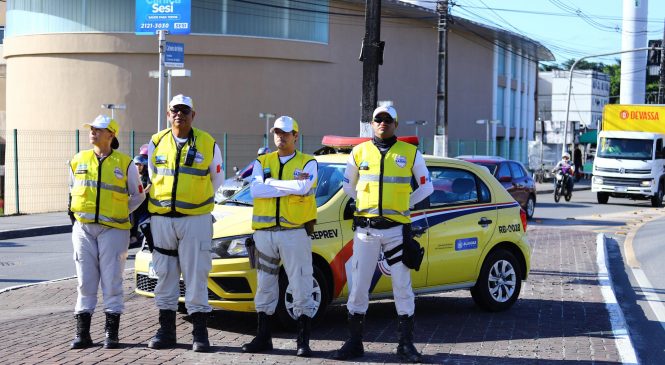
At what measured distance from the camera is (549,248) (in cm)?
1683

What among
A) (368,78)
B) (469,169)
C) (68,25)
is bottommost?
(469,169)

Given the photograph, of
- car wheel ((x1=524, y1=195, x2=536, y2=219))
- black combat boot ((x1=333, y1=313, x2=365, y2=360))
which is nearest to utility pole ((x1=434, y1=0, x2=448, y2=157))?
car wheel ((x1=524, y1=195, x2=536, y2=219))

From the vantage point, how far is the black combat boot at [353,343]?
7.57 m

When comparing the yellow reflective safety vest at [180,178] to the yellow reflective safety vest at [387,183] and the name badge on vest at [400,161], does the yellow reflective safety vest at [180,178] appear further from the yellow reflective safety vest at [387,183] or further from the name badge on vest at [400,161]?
the name badge on vest at [400,161]

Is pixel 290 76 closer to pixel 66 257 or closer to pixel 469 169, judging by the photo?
pixel 66 257

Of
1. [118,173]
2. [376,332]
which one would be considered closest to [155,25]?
[118,173]

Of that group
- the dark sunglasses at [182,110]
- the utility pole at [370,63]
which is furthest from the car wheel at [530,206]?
the dark sunglasses at [182,110]

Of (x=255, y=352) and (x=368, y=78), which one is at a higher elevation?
(x=368, y=78)

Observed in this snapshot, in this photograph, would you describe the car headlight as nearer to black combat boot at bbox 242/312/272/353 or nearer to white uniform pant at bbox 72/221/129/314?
black combat boot at bbox 242/312/272/353

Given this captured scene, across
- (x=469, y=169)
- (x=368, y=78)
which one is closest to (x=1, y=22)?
(x=368, y=78)

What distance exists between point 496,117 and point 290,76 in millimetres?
19883

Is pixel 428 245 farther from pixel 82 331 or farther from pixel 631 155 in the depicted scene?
pixel 631 155

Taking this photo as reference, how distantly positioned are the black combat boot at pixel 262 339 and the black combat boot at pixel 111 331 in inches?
40.8

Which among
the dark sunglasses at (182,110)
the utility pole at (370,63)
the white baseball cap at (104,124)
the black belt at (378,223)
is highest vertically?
the utility pole at (370,63)
